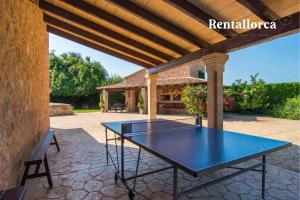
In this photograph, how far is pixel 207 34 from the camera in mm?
3773

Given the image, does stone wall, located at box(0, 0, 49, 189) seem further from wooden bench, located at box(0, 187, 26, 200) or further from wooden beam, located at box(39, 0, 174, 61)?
wooden bench, located at box(0, 187, 26, 200)

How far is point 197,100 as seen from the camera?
11211 mm

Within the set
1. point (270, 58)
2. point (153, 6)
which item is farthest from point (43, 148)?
point (270, 58)

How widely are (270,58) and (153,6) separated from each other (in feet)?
52.2

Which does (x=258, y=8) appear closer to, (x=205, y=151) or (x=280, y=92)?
(x=205, y=151)

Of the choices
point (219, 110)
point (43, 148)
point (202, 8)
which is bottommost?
point (43, 148)

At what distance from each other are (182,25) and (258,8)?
1.44 m

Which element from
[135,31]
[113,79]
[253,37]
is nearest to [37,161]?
[135,31]

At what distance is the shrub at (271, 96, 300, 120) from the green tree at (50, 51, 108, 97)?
18903 millimetres

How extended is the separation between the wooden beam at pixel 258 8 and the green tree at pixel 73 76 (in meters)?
20.7

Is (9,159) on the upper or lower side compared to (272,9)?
lower

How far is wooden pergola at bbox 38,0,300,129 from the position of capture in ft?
9.13

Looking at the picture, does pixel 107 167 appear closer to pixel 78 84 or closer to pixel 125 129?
pixel 125 129

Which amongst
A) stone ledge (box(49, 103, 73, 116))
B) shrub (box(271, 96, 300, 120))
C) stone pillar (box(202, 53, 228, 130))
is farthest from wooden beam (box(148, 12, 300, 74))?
stone ledge (box(49, 103, 73, 116))
